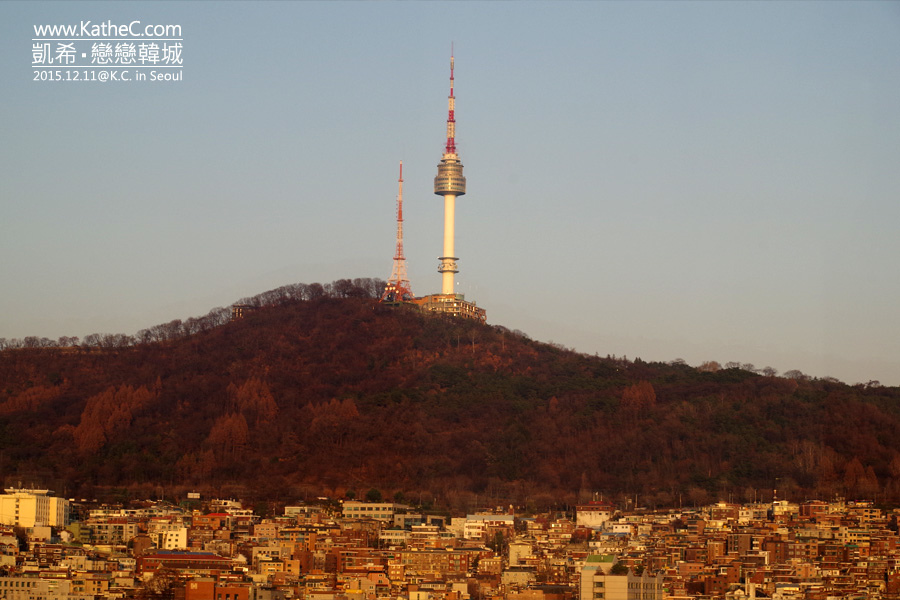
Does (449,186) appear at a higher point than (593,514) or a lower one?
higher

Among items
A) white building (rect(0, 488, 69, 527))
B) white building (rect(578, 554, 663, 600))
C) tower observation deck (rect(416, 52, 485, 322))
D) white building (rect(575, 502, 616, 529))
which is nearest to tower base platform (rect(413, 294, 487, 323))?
tower observation deck (rect(416, 52, 485, 322))

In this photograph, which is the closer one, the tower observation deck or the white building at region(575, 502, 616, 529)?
the white building at region(575, 502, 616, 529)

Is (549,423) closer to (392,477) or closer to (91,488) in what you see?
(392,477)

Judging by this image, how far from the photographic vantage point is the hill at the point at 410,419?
42.8 meters

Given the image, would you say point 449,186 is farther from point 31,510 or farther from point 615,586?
point 615,586

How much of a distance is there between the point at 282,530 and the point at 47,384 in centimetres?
1929

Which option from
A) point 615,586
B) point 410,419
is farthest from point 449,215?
point 615,586

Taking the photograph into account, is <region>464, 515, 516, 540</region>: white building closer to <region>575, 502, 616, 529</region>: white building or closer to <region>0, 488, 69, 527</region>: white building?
<region>575, 502, 616, 529</region>: white building

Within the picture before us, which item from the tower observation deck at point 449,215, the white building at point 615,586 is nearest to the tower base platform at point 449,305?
the tower observation deck at point 449,215

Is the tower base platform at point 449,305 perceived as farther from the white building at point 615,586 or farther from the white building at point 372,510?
the white building at point 615,586

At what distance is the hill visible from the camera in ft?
140

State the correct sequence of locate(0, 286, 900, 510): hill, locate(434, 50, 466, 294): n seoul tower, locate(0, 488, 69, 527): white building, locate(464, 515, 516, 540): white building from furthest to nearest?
1. locate(434, 50, 466, 294): n seoul tower
2. locate(0, 286, 900, 510): hill
3. locate(464, 515, 516, 540): white building
4. locate(0, 488, 69, 527): white building

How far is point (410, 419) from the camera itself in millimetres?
48938

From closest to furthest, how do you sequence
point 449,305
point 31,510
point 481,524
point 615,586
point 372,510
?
1. point 615,586
2. point 31,510
3. point 481,524
4. point 372,510
5. point 449,305
